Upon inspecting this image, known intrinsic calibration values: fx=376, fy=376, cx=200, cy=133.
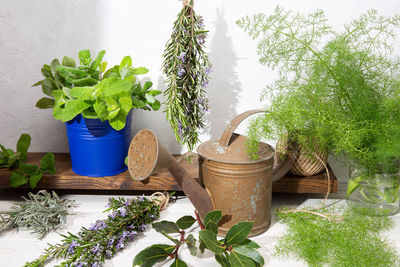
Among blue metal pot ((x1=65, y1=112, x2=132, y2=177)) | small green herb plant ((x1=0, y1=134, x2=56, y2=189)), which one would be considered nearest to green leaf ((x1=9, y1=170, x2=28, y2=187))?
small green herb plant ((x1=0, y1=134, x2=56, y2=189))

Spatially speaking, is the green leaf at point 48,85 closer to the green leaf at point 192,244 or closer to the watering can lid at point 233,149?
the watering can lid at point 233,149

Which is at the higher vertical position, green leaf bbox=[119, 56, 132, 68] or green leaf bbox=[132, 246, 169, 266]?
green leaf bbox=[119, 56, 132, 68]

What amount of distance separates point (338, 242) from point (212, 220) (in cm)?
27

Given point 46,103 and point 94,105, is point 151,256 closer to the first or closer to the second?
point 94,105

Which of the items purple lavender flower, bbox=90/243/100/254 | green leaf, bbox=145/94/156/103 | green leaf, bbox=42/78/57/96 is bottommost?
purple lavender flower, bbox=90/243/100/254

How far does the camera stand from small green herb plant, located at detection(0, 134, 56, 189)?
1.01m

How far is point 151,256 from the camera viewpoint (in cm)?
73

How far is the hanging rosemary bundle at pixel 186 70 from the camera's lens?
0.97 meters

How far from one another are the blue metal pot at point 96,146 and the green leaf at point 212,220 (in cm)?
39

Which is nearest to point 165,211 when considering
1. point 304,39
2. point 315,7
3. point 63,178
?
point 63,178

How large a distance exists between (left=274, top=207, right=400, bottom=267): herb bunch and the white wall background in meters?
0.36

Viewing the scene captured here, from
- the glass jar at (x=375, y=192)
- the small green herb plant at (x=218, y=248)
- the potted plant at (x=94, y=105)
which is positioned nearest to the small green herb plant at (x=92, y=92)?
the potted plant at (x=94, y=105)

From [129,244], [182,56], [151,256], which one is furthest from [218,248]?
[182,56]

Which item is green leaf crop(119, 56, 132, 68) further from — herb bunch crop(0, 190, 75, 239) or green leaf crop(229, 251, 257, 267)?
green leaf crop(229, 251, 257, 267)
